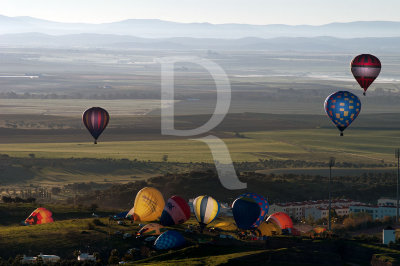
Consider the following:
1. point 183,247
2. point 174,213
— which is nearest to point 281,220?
point 174,213

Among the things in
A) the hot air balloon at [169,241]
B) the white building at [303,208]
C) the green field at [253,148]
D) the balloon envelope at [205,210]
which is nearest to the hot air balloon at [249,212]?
the balloon envelope at [205,210]

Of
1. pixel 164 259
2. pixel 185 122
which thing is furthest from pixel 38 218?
pixel 185 122

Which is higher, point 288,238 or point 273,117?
point 273,117

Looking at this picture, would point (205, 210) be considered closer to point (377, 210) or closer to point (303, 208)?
point (303, 208)

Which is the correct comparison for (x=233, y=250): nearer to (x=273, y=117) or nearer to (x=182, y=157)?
(x=182, y=157)

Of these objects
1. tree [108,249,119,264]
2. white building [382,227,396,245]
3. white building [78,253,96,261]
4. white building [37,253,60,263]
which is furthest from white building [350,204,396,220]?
white building [37,253,60,263]

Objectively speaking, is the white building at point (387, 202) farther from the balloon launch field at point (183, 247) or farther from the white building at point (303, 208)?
the balloon launch field at point (183, 247)

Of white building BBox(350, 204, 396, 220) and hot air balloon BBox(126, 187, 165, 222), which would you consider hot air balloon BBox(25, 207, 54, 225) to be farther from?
white building BBox(350, 204, 396, 220)
